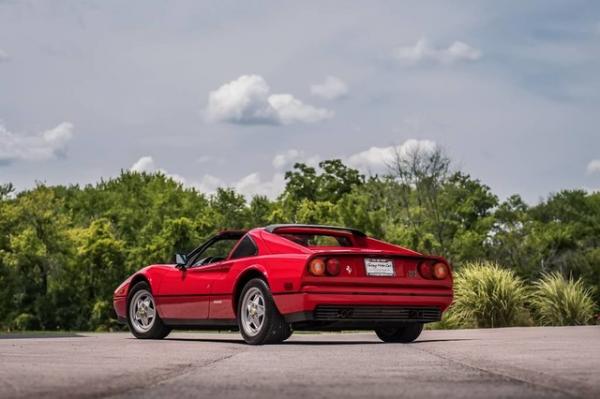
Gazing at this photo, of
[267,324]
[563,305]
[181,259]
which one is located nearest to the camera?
[267,324]

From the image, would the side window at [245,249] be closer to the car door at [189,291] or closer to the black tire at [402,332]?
the car door at [189,291]

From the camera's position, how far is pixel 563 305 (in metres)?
18.8

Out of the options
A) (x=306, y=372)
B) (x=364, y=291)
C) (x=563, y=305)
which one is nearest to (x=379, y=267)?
(x=364, y=291)

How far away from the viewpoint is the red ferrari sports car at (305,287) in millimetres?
10141

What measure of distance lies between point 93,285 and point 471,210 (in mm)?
28712

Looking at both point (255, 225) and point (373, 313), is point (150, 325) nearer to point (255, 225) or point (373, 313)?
point (373, 313)

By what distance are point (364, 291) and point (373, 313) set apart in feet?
0.85

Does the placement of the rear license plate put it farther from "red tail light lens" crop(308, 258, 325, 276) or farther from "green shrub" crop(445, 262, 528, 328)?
"green shrub" crop(445, 262, 528, 328)

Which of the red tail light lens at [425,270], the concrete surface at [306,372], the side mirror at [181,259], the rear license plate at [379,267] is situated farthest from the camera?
the side mirror at [181,259]

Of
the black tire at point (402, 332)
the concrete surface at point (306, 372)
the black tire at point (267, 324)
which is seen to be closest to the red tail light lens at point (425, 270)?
the black tire at point (402, 332)

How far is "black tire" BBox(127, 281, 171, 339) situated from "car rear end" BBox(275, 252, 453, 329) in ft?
9.12

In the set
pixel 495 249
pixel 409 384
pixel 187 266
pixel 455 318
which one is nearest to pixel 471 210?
pixel 495 249

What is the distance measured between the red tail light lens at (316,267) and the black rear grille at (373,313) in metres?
0.36

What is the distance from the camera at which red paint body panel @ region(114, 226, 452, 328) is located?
10109mm
